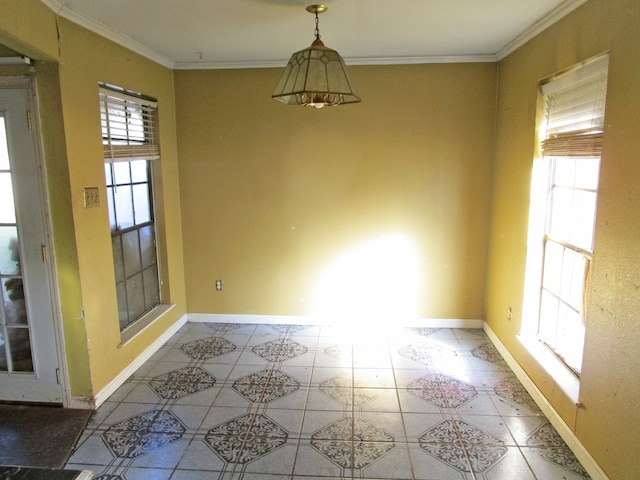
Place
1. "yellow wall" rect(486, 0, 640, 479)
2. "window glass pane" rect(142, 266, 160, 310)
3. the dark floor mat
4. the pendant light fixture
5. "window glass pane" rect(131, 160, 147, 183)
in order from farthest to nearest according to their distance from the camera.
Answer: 1. "window glass pane" rect(142, 266, 160, 310)
2. "window glass pane" rect(131, 160, 147, 183)
3. the dark floor mat
4. the pendant light fixture
5. "yellow wall" rect(486, 0, 640, 479)

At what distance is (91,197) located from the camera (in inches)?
109

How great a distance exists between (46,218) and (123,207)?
0.74 meters

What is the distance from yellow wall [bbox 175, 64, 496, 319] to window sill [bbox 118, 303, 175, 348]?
51 cm

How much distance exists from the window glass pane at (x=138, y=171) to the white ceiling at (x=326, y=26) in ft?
2.76

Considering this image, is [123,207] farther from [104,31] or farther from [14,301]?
[104,31]

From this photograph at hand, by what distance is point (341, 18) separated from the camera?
2693 mm

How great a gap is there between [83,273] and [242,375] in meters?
1.31

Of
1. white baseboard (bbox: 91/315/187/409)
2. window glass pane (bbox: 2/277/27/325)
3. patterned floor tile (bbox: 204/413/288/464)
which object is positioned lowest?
patterned floor tile (bbox: 204/413/288/464)

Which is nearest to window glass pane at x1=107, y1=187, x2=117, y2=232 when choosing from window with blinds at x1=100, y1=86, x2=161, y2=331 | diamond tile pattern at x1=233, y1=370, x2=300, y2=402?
window with blinds at x1=100, y1=86, x2=161, y2=331

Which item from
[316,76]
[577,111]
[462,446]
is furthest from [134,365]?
[577,111]

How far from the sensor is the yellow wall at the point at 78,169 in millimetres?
2398

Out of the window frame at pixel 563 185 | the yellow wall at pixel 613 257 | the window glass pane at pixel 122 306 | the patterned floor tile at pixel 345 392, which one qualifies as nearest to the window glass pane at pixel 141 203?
the window glass pane at pixel 122 306

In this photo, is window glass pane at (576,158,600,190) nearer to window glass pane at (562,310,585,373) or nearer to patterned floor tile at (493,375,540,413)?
window glass pane at (562,310,585,373)

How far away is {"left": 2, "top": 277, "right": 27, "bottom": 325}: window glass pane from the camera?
2.72 metres
